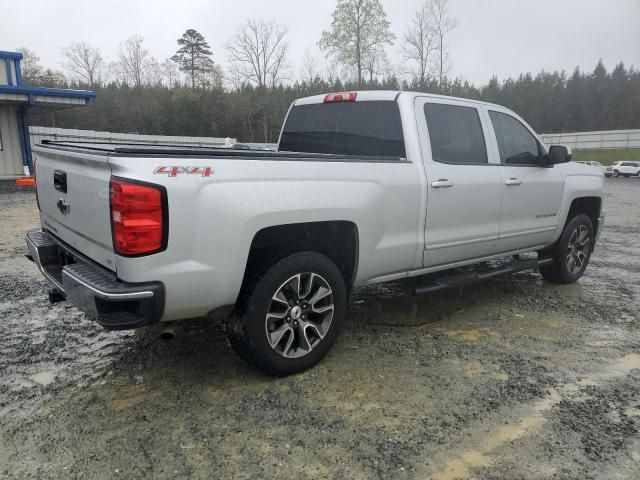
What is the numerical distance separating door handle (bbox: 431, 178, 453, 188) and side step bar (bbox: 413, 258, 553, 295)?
81 cm

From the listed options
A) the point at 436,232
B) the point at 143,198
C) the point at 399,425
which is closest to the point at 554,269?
the point at 436,232

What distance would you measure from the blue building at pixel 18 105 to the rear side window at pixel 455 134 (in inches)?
726

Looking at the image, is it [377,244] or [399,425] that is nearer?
[399,425]

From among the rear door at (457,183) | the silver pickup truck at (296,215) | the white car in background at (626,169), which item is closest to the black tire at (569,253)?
the silver pickup truck at (296,215)

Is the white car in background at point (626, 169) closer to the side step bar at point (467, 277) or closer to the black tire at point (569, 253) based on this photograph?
the black tire at point (569, 253)

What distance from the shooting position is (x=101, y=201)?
2.87m

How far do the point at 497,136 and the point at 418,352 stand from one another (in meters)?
2.31

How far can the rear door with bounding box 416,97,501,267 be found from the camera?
13.6ft

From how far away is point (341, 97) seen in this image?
4.67 metres

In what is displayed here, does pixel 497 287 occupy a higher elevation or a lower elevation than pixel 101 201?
lower

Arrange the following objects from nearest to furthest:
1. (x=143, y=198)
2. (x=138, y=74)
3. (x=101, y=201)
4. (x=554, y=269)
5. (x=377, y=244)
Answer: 1. (x=143, y=198)
2. (x=101, y=201)
3. (x=377, y=244)
4. (x=554, y=269)
5. (x=138, y=74)

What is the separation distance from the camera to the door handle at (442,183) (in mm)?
4059

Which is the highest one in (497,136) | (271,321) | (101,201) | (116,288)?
(497,136)

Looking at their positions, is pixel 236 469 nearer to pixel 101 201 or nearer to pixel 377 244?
pixel 101 201
